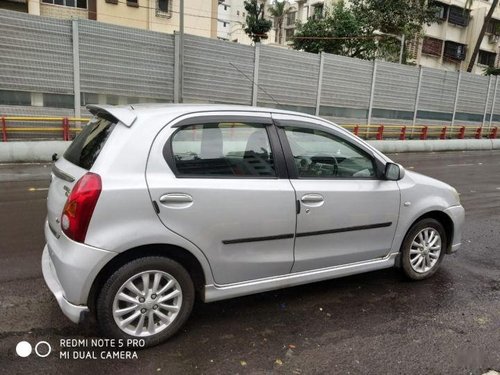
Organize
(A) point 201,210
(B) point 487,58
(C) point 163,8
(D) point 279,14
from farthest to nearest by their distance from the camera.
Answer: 1. (D) point 279,14
2. (B) point 487,58
3. (C) point 163,8
4. (A) point 201,210

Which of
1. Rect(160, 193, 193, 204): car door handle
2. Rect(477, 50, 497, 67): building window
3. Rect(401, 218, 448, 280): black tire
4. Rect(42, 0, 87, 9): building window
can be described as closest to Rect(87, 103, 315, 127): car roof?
Rect(160, 193, 193, 204): car door handle

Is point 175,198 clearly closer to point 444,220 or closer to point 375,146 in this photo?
point 444,220

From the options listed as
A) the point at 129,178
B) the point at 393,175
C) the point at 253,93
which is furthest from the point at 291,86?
the point at 129,178

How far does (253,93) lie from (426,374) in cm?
1607

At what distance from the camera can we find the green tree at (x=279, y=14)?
5778cm

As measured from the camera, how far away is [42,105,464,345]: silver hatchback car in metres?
2.94

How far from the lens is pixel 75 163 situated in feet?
10.8

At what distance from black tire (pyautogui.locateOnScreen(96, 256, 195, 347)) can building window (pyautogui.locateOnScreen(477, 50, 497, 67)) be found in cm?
5008

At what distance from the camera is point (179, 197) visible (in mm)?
3059

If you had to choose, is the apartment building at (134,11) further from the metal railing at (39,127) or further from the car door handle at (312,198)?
the car door handle at (312,198)

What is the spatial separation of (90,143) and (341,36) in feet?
94.9

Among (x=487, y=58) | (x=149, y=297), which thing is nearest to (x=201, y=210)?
(x=149, y=297)

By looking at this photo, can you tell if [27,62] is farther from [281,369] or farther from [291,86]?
[281,369]

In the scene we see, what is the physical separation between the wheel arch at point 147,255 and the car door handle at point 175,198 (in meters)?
0.31
